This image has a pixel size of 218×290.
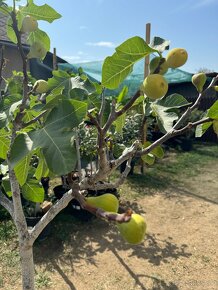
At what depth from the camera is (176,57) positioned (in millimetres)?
838

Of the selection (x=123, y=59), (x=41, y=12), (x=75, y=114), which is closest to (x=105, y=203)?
(x=75, y=114)

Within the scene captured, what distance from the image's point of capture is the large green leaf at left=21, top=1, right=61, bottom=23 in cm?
102

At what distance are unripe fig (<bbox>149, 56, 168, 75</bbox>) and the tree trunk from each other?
98 centimetres

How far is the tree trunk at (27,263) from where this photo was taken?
4.66 ft

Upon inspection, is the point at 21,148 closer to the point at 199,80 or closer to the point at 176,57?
the point at 176,57

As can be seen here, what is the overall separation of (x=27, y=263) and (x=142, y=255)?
245cm

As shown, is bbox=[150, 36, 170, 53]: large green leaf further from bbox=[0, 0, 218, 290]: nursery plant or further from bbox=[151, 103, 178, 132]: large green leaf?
bbox=[151, 103, 178, 132]: large green leaf

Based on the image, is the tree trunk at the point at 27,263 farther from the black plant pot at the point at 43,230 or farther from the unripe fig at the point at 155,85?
the black plant pot at the point at 43,230

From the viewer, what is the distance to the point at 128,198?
5.37m

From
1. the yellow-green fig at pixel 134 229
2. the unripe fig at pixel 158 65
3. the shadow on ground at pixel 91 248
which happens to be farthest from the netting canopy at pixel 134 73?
the yellow-green fig at pixel 134 229

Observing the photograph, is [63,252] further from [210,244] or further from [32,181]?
[32,181]

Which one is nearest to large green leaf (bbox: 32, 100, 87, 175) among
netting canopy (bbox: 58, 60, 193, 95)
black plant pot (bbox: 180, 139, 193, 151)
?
netting canopy (bbox: 58, 60, 193, 95)

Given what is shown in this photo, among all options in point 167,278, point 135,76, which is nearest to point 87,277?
point 167,278

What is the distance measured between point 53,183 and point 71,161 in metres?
5.28
